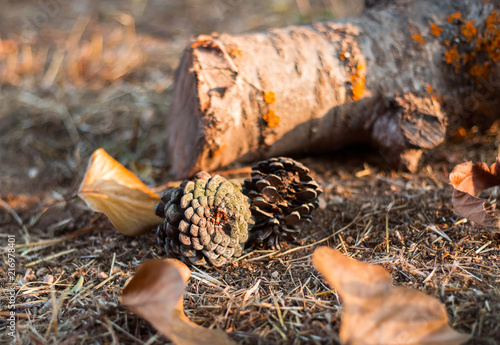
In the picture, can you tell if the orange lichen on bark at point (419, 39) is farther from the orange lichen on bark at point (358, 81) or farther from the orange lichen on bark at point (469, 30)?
the orange lichen on bark at point (358, 81)

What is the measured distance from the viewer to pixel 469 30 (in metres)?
1.94

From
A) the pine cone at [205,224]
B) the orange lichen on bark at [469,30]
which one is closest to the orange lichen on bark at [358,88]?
the orange lichen on bark at [469,30]

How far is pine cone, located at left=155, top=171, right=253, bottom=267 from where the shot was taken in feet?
4.47

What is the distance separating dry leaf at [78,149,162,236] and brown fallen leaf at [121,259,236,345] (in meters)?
0.53

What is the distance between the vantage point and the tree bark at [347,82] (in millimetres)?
1818

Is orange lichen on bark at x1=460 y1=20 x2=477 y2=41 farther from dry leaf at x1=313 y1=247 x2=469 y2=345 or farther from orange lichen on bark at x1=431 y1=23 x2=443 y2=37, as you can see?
dry leaf at x1=313 y1=247 x2=469 y2=345

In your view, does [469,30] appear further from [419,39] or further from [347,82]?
[347,82]

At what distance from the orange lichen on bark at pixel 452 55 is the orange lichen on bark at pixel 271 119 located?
939mm

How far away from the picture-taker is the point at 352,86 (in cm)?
195

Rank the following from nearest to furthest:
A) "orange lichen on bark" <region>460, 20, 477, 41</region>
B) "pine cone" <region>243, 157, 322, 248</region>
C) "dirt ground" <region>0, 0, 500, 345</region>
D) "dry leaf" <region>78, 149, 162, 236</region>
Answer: "dirt ground" <region>0, 0, 500, 345</region>, "pine cone" <region>243, 157, 322, 248</region>, "dry leaf" <region>78, 149, 162, 236</region>, "orange lichen on bark" <region>460, 20, 477, 41</region>

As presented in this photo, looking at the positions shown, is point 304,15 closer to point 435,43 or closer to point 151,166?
point 435,43

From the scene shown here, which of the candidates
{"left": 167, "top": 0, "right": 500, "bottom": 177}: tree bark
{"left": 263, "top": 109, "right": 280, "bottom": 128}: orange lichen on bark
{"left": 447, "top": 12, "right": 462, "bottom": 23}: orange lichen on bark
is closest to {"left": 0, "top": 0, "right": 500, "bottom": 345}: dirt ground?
{"left": 167, "top": 0, "right": 500, "bottom": 177}: tree bark

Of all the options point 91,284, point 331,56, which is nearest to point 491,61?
point 331,56

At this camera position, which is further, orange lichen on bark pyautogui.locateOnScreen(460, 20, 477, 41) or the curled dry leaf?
orange lichen on bark pyautogui.locateOnScreen(460, 20, 477, 41)
